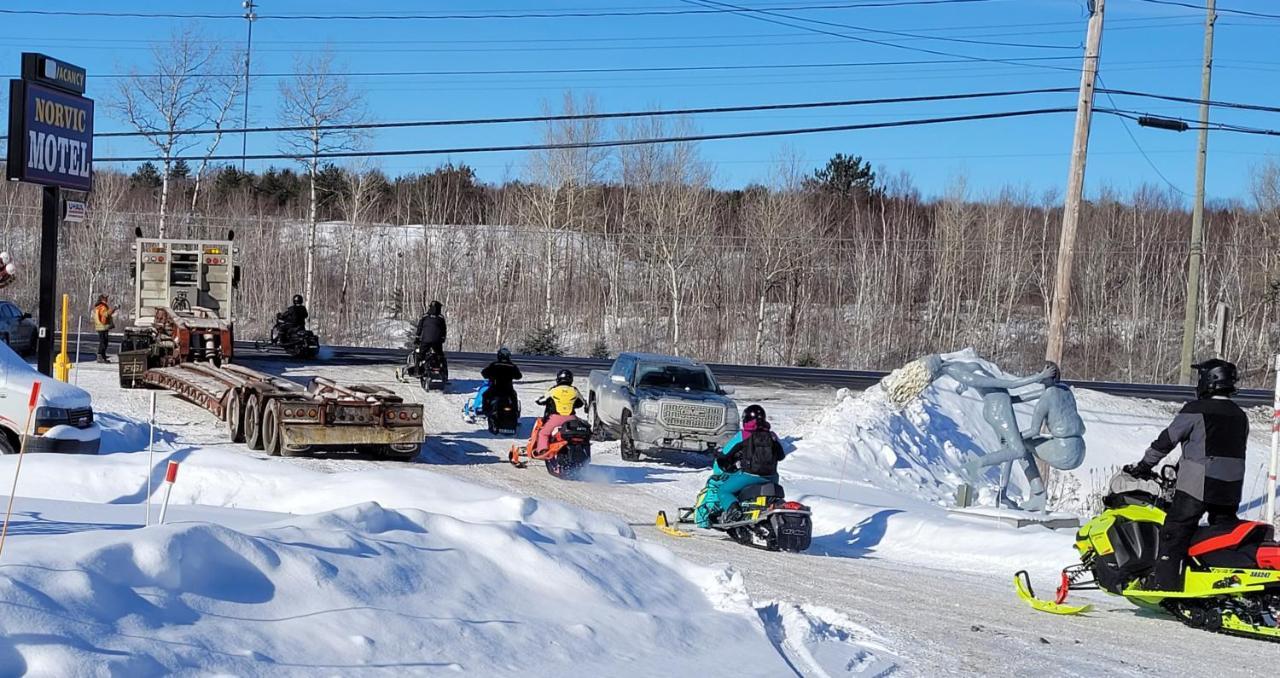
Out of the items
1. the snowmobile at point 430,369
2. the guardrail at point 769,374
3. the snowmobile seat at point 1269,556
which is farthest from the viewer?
the guardrail at point 769,374

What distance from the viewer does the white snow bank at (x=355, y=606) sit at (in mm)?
5828

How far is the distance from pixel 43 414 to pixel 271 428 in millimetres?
3767

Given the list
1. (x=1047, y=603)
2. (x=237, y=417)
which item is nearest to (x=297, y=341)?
(x=237, y=417)

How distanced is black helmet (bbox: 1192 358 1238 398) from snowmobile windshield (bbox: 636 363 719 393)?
12996 millimetres

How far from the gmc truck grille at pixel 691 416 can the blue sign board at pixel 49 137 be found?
35.3 feet

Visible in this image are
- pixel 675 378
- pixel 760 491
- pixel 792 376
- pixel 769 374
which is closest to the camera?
pixel 760 491

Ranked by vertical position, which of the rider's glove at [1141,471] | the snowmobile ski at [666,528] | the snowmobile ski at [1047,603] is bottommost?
the snowmobile ski at [666,528]

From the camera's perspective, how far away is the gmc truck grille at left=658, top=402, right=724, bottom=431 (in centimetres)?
2164

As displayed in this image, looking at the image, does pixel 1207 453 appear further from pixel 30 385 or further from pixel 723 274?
pixel 723 274

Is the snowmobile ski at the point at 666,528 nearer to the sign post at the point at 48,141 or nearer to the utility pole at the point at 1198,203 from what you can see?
the sign post at the point at 48,141

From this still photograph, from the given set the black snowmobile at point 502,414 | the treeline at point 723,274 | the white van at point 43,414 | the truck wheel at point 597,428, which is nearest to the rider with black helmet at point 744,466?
the white van at point 43,414

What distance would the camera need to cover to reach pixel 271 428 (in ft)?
62.5

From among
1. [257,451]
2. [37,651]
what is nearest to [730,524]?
[257,451]

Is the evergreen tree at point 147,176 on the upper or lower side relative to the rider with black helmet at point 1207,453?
upper
